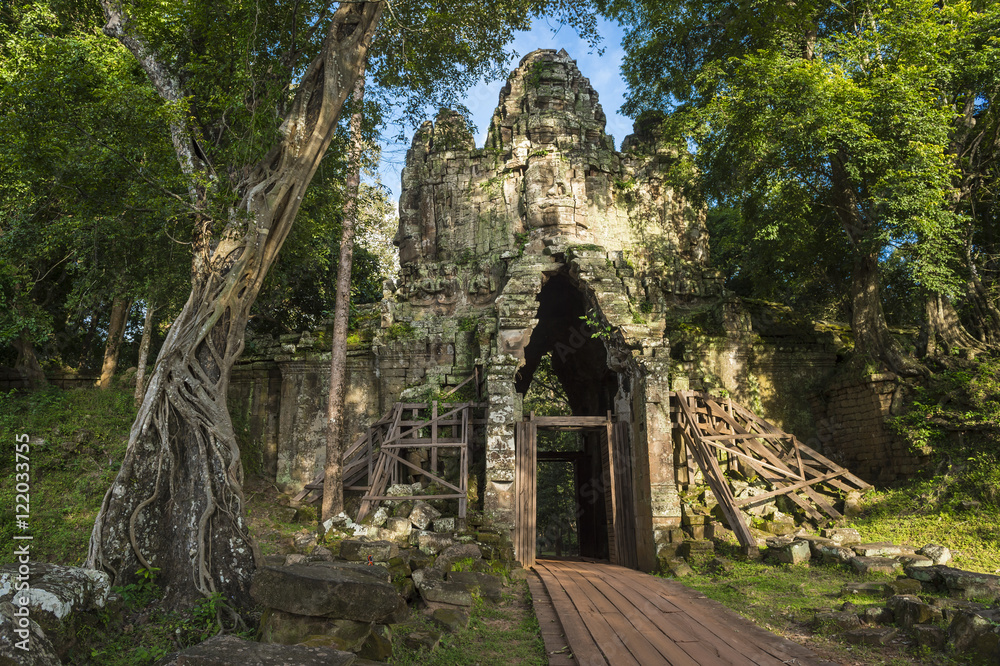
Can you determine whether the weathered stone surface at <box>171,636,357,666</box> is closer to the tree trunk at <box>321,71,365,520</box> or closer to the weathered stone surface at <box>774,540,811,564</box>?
the tree trunk at <box>321,71,365,520</box>

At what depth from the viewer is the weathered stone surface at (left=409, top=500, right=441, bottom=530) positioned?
374 inches

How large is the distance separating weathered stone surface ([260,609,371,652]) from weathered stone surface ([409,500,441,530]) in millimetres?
5192

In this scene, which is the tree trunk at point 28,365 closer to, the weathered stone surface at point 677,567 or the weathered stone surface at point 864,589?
the weathered stone surface at point 677,567

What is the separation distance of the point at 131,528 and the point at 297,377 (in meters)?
7.87

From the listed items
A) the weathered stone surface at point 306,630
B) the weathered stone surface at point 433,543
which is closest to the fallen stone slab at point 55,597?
the weathered stone surface at point 306,630

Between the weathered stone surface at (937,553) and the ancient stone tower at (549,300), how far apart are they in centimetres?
372

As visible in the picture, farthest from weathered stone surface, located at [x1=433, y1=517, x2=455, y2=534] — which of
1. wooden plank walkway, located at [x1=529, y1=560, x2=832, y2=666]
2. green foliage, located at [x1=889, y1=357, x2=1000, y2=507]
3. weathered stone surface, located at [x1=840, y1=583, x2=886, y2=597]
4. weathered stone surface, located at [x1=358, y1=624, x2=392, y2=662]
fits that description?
green foliage, located at [x1=889, y1=357, x2=1000, y2=507]

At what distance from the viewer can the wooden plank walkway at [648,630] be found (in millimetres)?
4570

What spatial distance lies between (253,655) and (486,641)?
2.80m

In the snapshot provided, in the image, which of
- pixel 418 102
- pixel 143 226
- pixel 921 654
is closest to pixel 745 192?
pixel 418 102

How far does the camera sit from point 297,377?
12555 millimetres

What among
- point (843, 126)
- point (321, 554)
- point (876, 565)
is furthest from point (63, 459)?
point (843, 126)

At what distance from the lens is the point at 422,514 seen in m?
9.61

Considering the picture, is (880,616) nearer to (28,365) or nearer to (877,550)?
(877,550)
